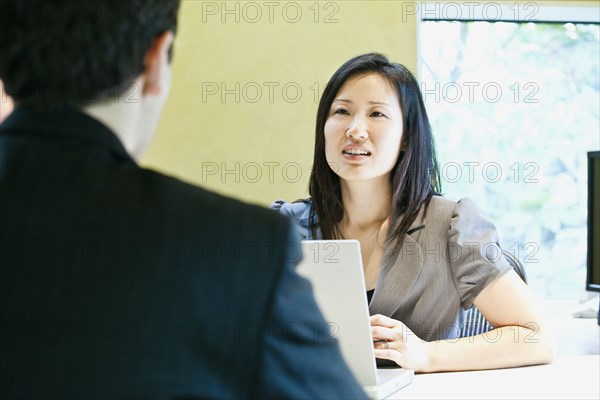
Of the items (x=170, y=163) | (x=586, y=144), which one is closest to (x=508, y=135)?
(x=586, y=144)

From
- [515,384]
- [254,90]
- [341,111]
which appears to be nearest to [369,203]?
[341,111]

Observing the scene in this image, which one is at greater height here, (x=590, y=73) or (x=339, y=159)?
(x=590, y=73)

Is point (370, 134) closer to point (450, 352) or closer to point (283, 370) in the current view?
point (450, 352)

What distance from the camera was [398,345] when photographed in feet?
5.88

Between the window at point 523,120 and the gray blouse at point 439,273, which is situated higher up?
the window at point 523,120

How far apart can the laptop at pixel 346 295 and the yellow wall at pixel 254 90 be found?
180 cm

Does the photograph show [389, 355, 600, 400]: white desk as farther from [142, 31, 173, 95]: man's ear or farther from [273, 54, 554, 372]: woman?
[142, 31, 173, 95]: man's ear

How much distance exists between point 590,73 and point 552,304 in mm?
1059

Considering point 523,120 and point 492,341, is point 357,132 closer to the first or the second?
point 492,341

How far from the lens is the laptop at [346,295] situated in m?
1.53

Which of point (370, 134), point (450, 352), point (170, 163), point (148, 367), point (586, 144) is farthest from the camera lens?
point (586, 144)

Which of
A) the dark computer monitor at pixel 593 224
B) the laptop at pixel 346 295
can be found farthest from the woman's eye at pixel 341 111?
the dark computer monitor at pixel 593 224

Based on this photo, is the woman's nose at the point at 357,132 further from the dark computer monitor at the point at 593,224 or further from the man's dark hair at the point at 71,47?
the man's dark hair at the point at 71,47

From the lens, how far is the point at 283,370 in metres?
0.58
